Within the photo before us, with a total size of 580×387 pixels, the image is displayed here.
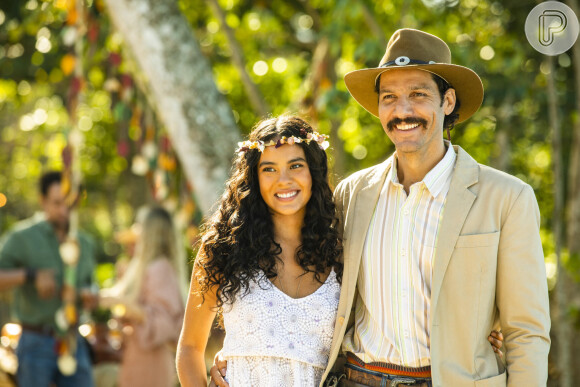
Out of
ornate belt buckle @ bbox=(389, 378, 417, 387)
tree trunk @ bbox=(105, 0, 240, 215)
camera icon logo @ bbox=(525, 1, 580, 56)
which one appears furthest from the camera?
camera icon logo @ bbox=(525, 1, 580, 56)


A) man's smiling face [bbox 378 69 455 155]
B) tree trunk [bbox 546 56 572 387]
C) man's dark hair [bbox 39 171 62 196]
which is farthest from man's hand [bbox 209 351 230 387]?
tree trunk [bbox 546 56 572 387]

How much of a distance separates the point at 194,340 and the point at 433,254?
1020 mm

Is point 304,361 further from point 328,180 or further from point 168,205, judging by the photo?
point 168,205

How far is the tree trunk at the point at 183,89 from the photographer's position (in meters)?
4.05

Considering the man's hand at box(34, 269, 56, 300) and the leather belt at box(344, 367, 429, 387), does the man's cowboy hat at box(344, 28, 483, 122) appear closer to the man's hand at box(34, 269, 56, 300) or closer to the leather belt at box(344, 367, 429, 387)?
the leather belt at box(344, 367, 429, 387)

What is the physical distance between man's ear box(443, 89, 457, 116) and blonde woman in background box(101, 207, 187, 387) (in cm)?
329

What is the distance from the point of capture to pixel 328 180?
3189mm

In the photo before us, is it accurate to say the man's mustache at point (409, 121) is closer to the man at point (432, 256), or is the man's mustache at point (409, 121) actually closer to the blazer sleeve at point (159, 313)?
the man at point (432, 256)

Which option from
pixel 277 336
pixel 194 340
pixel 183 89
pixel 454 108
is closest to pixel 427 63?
pixel 454 108

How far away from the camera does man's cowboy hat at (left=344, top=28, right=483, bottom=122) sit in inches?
117

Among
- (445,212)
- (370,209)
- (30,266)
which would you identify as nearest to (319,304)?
(370,209)

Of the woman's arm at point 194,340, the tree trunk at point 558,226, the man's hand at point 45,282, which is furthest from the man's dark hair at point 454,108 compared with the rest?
the man's hand at point 45,282

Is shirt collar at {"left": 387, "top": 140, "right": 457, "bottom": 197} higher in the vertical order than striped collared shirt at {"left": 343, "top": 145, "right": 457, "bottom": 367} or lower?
higher

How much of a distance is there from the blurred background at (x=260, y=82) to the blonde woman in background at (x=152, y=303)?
Result: 1.17 ft
